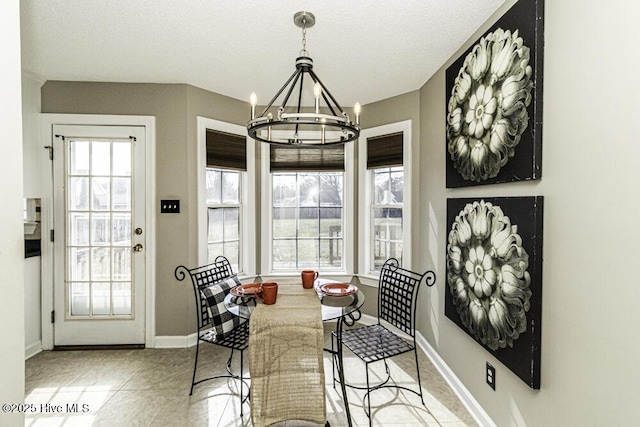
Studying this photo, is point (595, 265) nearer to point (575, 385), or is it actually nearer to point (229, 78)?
point (575, 385)

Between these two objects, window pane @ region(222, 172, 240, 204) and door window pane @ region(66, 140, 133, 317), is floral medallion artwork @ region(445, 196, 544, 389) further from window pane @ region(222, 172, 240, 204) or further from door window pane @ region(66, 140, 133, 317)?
door window pane @ region(66, 140, 133, 317)

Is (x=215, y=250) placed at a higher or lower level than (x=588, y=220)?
lower

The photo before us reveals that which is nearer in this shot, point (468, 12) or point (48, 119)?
point (468, 12)

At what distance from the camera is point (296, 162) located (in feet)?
12.0

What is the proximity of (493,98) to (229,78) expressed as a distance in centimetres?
225

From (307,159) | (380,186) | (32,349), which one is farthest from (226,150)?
(32,349)

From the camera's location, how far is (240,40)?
226cm

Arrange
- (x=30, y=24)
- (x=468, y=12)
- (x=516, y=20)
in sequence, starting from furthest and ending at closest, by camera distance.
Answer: (x=30, y=24) < (x=468, y=12) < (x=516, y=20)

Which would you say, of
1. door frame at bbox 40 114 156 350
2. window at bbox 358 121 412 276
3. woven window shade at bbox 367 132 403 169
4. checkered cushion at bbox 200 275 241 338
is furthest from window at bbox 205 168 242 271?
woven window shade at bbox 367 132 403 169

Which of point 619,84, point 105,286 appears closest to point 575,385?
point 619,84

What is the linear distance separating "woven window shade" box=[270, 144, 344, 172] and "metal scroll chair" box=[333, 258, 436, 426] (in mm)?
1507

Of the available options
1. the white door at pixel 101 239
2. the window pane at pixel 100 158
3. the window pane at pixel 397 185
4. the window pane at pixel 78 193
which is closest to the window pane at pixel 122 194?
the white door at pixel 101 239

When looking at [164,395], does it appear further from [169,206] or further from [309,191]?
[309,191]

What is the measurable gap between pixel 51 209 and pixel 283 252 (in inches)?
91.6
